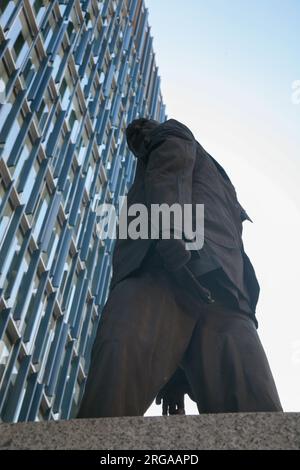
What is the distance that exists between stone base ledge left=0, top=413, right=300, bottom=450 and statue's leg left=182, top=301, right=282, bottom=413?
0.69 m

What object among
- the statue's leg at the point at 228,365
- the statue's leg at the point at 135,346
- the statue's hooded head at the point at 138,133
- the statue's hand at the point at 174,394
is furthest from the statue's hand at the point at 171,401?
the statue's hooded head at the point at 138,133

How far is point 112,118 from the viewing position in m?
33.1

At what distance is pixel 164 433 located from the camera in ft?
6.86

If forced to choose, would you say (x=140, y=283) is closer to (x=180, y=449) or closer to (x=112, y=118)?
(x=180, y=449)

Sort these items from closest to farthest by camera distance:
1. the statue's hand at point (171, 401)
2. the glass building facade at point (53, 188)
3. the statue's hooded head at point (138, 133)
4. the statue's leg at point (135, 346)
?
the statue's leg at point (135, 346) < the statue's hand at point (171, 401) < the statue's hooded head at point (138, 133) < the glass building facade at point (53, 188)

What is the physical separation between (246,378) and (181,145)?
1.50 metres

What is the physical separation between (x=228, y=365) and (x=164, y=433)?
95cm

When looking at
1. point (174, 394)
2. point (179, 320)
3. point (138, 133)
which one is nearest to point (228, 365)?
point (179, 320)

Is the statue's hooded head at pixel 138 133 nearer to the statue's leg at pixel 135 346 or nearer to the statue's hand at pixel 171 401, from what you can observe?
the statue's leg at pixel 135 346

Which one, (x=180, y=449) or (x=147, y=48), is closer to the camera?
(x=180, y=449)

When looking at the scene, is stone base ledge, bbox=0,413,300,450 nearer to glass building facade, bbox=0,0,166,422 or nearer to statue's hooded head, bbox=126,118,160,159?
statue's hooded head, bbox=126,118,160,159

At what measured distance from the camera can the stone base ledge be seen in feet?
6.59

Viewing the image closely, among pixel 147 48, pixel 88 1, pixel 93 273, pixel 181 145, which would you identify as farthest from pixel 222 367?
pixel 147 48

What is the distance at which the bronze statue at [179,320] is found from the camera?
278cm
